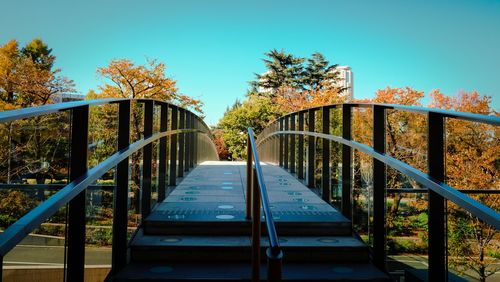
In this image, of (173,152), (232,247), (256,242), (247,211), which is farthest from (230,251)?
(173,152)

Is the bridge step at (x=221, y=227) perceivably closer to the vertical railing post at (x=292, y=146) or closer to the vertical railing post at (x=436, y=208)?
the vertical railing post at (x=436, y=208)

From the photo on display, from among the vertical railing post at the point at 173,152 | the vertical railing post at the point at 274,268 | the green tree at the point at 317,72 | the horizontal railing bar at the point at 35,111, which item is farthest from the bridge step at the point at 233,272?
the green tree at the point at 317,72

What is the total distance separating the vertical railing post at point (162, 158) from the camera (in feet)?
14.3

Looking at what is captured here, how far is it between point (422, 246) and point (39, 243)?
2.18 metres

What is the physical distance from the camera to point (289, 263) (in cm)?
293

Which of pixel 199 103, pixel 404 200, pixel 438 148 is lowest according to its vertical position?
pixel 404 200

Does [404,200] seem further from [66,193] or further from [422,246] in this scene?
[66,193]

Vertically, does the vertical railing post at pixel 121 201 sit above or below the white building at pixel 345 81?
below

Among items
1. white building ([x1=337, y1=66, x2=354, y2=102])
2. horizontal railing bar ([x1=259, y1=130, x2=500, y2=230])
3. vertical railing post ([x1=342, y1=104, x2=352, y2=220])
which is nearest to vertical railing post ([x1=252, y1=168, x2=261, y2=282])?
horizontal railing bar ([x1=259, y1=130, x2=500, y2=230])

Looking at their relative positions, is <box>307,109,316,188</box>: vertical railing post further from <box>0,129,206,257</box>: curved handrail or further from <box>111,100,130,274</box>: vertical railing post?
<box>0,129,206,257</box>: curved handrail

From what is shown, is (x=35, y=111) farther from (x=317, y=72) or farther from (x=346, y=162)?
(x=317, y=72)

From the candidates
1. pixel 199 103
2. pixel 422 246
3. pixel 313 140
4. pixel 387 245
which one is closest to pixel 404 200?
pixel 387 245

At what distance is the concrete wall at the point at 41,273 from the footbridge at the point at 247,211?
4 cm

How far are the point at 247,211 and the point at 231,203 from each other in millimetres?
820
